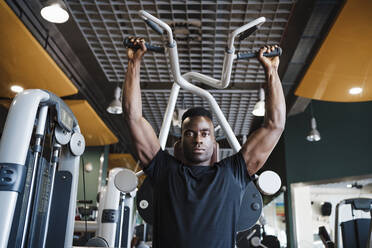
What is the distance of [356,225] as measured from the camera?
368 centimetres

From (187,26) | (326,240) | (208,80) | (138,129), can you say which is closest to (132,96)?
(138,129)

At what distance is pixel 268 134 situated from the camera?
1556 millimetres

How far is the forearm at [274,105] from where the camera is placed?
157 cm

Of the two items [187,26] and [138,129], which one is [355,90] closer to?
[187,26]

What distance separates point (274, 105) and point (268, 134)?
0.14 m

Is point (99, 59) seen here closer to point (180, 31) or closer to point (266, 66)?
point (180, 31)

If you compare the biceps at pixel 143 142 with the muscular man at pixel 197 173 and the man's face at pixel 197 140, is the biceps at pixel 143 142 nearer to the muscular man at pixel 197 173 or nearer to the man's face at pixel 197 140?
the muscular man at pixel 197 173

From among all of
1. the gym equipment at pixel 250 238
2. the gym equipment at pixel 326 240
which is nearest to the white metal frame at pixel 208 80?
the gym equipment at pixel 326 240

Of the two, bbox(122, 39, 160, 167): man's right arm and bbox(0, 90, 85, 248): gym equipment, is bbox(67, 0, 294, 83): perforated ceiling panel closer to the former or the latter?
bbox(0, 90, 85, 248): gym equipment

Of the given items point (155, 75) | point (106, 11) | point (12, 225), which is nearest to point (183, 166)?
point (12, 225)

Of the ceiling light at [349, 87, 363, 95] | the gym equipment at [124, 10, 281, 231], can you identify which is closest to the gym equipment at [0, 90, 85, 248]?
the gym equipment at [124, 10, 281, 231]

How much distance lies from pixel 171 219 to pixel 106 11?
9.15 ft

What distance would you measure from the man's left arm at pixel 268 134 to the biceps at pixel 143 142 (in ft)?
1.30

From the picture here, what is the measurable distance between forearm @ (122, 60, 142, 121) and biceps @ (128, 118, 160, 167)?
0.11 feet
